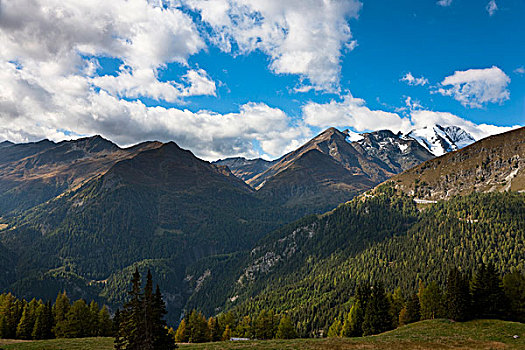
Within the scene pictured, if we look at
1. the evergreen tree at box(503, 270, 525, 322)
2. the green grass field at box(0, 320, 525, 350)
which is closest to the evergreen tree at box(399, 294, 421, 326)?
the evergreen tree at box(503, 270, 525, 322)

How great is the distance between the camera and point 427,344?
47812mm

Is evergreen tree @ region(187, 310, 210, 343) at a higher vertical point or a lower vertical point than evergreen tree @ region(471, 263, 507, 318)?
lower

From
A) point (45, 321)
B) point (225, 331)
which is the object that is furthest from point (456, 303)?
point (45, 321)

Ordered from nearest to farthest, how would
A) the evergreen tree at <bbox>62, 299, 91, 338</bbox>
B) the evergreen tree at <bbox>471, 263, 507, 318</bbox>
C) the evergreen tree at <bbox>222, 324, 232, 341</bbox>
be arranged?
the evergreen tree at <bbox>471, 263, 507, 318</bbox>, the evergreen tree at <bbox>62, 299, 91, 338</bbox>, the evergreen tree at <bbox>222, 324, 232, 341</bbox>

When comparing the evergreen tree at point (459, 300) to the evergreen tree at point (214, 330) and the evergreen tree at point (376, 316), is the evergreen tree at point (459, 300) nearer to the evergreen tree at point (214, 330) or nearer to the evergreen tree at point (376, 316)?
the evergreen tree at point (376, 316)

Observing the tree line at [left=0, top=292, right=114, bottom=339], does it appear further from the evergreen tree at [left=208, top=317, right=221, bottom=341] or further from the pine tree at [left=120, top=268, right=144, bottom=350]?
the pine tree at [left=120, top=268, right=144, bottom=350]

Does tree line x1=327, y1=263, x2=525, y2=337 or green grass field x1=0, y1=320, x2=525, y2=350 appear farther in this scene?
tree line x1=327, y1=263, x2=525, y2=337

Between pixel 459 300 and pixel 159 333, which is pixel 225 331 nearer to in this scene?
pixel 459 300

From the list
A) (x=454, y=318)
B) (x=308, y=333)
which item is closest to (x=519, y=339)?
(x=454, y=318)

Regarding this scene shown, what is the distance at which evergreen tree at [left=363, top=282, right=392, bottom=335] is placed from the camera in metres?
80.1

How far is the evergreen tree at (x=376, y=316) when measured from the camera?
80131mm

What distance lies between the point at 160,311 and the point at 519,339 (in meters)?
55.5

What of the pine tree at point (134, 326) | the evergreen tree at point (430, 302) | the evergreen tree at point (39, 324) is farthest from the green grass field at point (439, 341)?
the evergreen tree at point (39, 324)

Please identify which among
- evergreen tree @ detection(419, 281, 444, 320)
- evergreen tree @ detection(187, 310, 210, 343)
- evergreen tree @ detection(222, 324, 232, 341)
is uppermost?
evergreen tree @ detection(419, 281, 444, 320)
